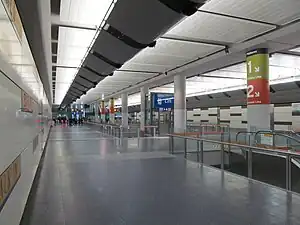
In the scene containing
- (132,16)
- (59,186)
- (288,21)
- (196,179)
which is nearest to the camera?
(132,16)

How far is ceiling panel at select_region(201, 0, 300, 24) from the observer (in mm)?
6738

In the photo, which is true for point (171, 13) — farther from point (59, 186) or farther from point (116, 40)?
point (59, 186)

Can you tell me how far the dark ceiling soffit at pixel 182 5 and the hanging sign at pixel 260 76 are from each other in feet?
23.6

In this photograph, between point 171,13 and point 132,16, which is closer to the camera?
point 171,13

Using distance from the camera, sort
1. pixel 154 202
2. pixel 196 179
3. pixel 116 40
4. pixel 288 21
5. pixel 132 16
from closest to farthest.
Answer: pixel 154 202
pixel 132 16
pixel 196 179
pixel 116 40
pixel 288 21

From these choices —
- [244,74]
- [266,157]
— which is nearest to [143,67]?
[244,74]

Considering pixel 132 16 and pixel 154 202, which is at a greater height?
pixel 132 16

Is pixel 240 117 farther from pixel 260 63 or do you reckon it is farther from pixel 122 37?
pixel 122 37

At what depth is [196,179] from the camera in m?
6.04

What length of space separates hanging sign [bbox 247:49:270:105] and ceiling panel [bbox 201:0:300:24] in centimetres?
312

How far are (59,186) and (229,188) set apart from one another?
3.16 meters

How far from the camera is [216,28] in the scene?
28.4 ft

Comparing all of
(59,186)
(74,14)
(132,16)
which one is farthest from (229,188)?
(74,14)

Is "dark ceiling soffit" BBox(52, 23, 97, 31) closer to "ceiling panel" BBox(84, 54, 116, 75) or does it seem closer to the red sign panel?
"ceiling panel" BBox(84, 54, 116, 75)
